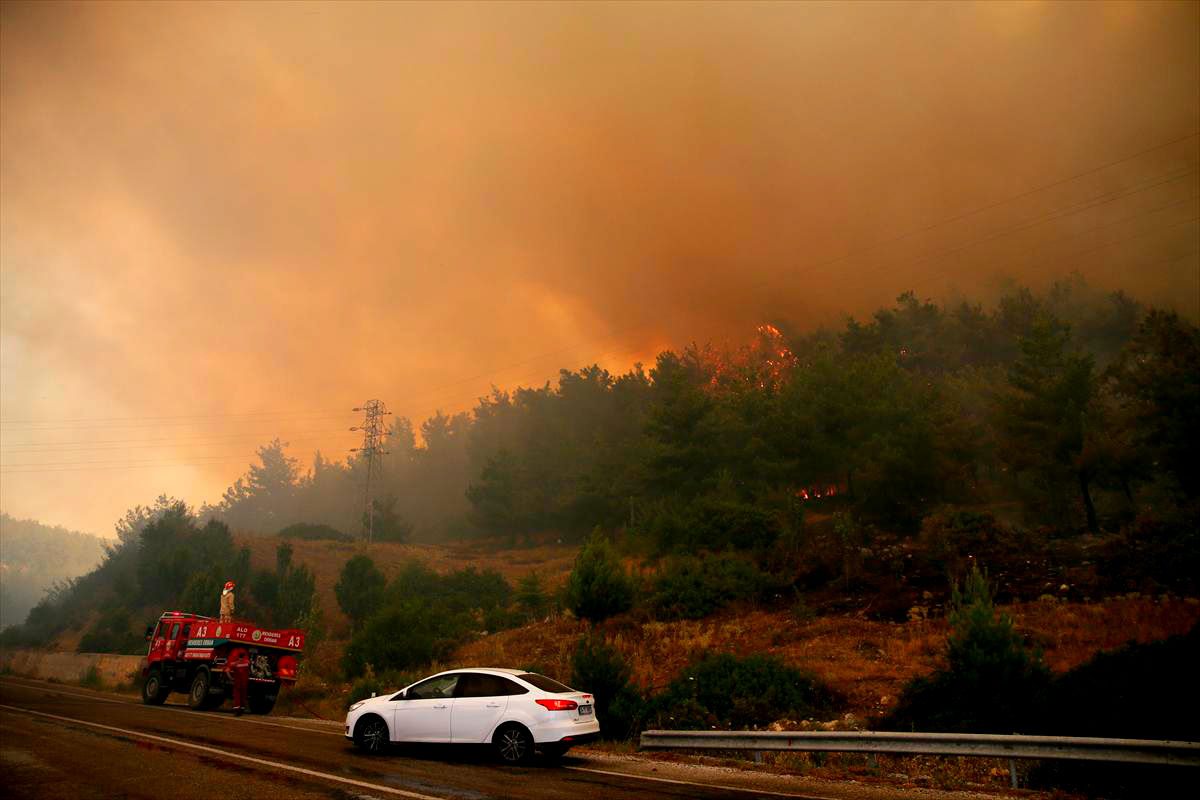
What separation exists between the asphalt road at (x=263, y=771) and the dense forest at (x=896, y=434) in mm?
24659

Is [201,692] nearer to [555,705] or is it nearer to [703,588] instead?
[555,705]

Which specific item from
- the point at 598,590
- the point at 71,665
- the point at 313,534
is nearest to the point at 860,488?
the point at 598,590

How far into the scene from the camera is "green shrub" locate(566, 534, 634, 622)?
28.2 m

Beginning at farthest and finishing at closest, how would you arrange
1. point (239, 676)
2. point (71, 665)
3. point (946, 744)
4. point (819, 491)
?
point (819, 491), point (71, 665), point (239, 676), point (946, 744)

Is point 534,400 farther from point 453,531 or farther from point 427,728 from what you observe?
point 427,728

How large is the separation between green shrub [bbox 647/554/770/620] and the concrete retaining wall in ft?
77.7

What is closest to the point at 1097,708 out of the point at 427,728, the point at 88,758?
the point at 427,728

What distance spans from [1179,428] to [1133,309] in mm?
48759

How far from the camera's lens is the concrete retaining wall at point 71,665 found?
34750mm

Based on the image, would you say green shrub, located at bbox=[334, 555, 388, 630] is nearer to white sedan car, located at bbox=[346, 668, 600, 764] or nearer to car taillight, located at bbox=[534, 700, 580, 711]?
white sedan car, located at bbox=[346, 668, 600, 764]

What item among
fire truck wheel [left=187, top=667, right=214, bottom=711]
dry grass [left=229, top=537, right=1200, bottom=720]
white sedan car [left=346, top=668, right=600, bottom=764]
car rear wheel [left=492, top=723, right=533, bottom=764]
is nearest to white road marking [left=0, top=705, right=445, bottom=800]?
white sedan car [left=346, top=668, right=600, bottom=764]

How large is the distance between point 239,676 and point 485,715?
1272 centimetres

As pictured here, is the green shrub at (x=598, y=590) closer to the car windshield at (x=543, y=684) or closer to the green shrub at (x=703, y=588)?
the green shrub at (x=703, y=588)

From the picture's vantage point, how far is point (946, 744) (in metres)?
9.45
